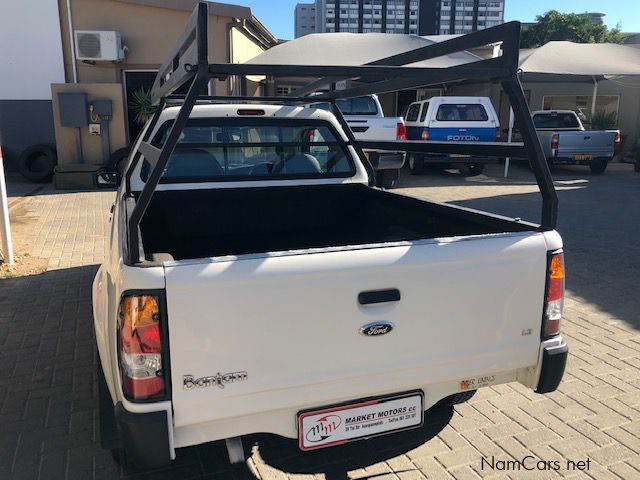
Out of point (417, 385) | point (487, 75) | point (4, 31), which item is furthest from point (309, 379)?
point (4, 31)

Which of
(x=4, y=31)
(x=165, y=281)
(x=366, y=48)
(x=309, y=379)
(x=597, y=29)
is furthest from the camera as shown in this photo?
(x=597, y=29)

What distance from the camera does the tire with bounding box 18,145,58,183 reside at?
13.2 meters

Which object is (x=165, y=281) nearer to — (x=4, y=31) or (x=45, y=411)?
(x=45, y=411)

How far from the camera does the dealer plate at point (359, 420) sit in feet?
7.45

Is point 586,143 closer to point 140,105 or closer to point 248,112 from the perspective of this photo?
point 140,105

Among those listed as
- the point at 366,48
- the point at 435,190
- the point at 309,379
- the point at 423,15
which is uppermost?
the point at 423,15

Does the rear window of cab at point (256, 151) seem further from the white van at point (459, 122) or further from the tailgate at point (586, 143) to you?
the tailgate at point (586, 143)

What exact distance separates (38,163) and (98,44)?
3.30m

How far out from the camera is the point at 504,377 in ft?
8.57

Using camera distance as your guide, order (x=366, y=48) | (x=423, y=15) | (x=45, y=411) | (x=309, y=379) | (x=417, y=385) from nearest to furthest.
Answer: (x=309, y=379)
(x=417, y=385)
(x=45, y=411)
(x=366, y=48)
(x=423, y=15)

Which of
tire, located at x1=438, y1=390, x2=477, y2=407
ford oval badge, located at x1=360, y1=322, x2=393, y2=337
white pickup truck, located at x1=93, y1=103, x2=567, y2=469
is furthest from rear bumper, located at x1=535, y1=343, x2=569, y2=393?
ford oval badge, located at x1=360, y1=322, x2=393, y2=337

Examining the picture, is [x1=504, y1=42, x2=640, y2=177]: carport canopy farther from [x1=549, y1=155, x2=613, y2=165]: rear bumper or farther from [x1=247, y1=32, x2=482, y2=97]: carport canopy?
[x1=247, y1=32, x2=482, y2=97]: carport canopy

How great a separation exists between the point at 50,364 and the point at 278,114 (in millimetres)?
2415

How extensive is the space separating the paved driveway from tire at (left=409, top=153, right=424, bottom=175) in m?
8.75
